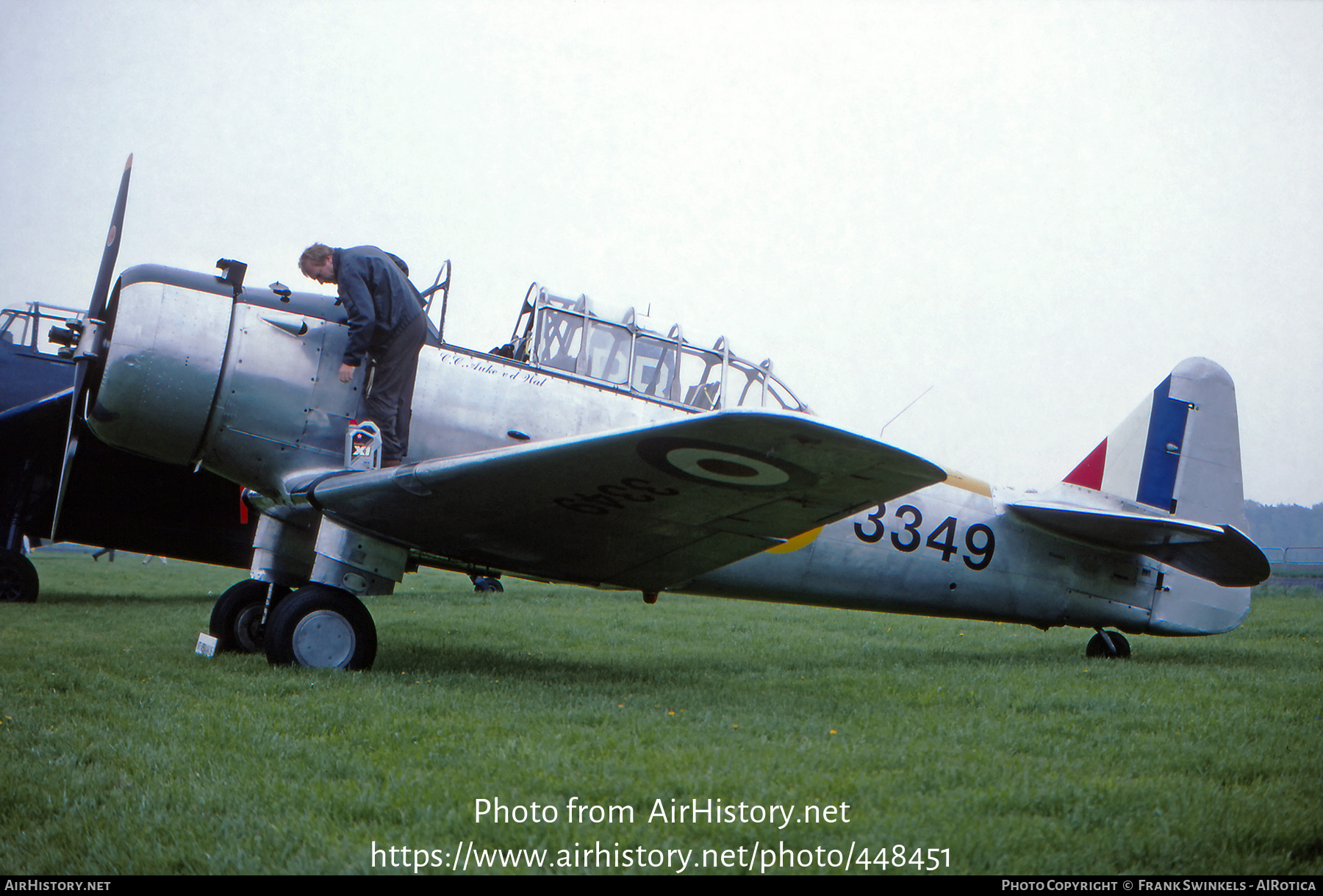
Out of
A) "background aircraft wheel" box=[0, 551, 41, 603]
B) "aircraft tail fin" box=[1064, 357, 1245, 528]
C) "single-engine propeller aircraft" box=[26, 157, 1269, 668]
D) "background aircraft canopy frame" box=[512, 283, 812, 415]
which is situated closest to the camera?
"single-engine propeller aircraft" box=[26, 157, 1269, 668]

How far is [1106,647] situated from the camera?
655 centimetres

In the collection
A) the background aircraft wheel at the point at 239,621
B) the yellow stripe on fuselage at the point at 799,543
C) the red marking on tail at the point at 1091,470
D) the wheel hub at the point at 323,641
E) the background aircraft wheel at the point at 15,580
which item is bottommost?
the background aircraft wheel at the point at 15,580

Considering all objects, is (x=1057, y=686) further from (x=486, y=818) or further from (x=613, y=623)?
(x=613, y=623)

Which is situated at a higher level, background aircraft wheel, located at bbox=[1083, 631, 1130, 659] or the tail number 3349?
the tail number 3349

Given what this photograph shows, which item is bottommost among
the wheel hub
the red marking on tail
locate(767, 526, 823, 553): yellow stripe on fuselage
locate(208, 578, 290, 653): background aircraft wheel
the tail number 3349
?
locate(208, 578, 290, 653): background aircraft wheel

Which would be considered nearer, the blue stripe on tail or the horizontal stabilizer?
the horizontal stabilizer

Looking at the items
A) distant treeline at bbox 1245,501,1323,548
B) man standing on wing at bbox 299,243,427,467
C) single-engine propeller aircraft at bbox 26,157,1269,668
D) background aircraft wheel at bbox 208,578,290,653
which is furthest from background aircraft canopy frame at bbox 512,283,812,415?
distant treeline at bbox 1245,501,1323,548

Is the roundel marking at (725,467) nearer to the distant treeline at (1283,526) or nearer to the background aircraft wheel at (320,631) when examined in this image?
the background aircraft wheel at (320,631)

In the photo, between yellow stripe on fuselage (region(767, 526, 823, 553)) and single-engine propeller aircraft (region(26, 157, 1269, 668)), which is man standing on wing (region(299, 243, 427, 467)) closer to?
single-engine propeller aircraft (region(26, 157, 1269, 668))

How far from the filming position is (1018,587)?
21.1 ft

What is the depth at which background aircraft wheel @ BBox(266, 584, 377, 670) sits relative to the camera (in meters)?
4.67

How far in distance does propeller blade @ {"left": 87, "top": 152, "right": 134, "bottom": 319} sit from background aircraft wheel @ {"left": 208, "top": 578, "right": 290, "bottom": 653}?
6.48 ft

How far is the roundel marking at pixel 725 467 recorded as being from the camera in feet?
11.8

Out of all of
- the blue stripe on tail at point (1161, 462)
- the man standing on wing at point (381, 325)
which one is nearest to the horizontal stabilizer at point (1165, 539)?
the blue stripe on tail at point (1161, 462)
